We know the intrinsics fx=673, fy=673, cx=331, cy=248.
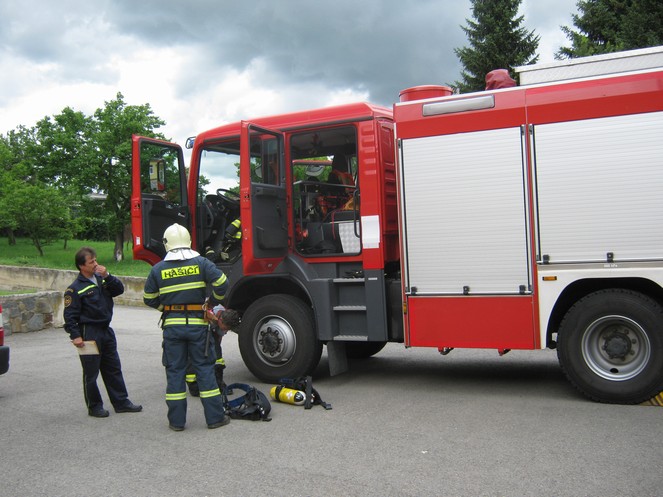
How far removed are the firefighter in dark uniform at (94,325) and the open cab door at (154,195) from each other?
3.87ft

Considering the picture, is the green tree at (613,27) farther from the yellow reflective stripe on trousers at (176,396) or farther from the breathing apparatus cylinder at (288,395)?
the yellow reflective stripe on trousers at (176,396)

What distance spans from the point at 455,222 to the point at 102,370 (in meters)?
3.73

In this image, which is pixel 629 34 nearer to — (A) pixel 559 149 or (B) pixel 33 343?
(A) pixel 559 149

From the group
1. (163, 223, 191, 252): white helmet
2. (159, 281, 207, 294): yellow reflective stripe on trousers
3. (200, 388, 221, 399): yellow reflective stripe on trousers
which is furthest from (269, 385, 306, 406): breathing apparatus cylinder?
(163, 223, 191, 252): white helmet

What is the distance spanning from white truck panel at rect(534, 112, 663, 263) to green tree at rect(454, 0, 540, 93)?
24.6 m

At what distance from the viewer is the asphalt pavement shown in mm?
Answer: 4254

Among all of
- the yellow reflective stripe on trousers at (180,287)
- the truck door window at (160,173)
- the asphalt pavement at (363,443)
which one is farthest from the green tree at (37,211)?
the yellow reflective stripe on trousers at (180,287)

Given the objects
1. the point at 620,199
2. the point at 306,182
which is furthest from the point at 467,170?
the point at 306,182

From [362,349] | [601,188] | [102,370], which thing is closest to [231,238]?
[102,370]

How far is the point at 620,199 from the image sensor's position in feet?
19.3

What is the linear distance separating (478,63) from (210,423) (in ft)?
88.4

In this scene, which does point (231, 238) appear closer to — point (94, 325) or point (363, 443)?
point (94, 325)

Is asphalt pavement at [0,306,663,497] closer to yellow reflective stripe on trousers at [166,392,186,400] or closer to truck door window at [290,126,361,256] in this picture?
yellow reflective stripe on trousers at [166,392,186,400]

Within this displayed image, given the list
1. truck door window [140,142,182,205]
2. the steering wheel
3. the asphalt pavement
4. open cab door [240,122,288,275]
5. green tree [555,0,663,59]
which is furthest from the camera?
green tree [555,0,663,59]
